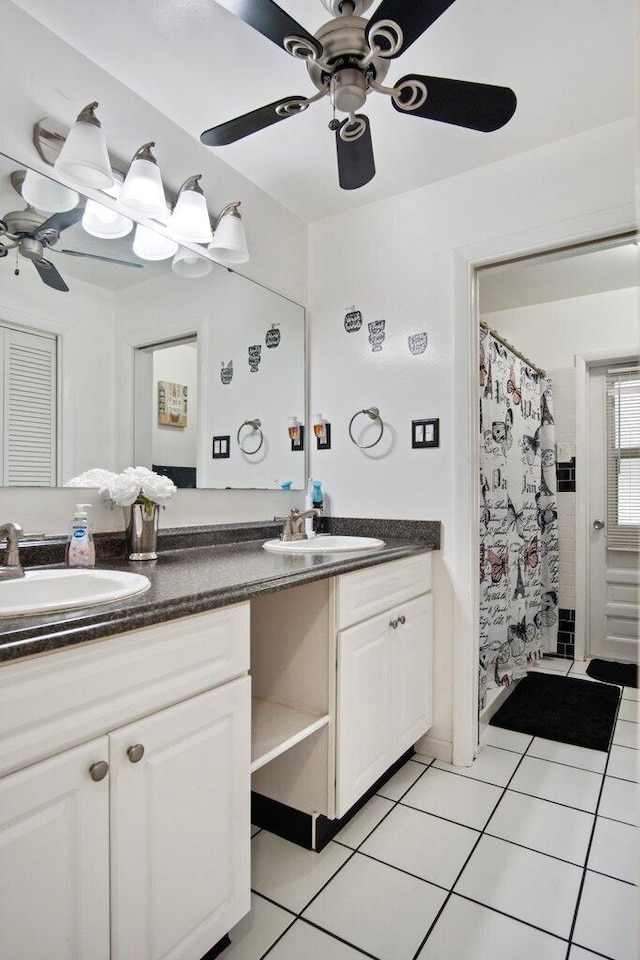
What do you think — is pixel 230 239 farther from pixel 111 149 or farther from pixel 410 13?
pixel 410 13

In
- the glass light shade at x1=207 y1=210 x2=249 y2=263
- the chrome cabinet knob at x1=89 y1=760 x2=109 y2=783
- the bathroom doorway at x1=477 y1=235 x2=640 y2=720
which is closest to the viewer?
the chrome cabinet knob at x1=89 y1=760 x2=109 y2=783

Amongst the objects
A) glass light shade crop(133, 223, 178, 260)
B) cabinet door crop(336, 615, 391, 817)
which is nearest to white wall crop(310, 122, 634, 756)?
cabinet door crop(336, 615, 391, 817)

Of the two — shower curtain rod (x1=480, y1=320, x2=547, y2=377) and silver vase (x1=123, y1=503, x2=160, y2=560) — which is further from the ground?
shower curtain rod (x1=480, y1=320, x2=547, y2=377)

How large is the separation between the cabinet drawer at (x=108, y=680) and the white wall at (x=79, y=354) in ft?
2.37

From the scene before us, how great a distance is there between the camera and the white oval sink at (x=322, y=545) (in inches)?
70.6

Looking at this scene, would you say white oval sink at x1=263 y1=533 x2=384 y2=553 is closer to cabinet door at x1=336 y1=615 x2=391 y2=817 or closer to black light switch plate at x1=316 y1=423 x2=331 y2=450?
cabinet door at x1=336 y1=615 x2=391 y2=817

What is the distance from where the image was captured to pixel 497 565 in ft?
8.57

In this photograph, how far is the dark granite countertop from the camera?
2.69 ft

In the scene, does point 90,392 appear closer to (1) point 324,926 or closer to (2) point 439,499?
(2) point 439,499

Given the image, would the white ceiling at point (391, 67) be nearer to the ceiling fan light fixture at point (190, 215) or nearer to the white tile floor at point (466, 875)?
the ceiling fan light fixture at point (190, 215)

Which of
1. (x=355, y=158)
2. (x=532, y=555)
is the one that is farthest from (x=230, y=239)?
(x=532, y=555)

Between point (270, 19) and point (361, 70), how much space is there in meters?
0.26

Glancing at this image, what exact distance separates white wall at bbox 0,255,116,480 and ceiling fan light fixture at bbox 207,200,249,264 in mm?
520

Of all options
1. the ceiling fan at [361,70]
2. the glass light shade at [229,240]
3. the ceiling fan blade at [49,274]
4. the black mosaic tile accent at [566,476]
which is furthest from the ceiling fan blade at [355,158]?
the black mosaic tile accent at [566,476]
